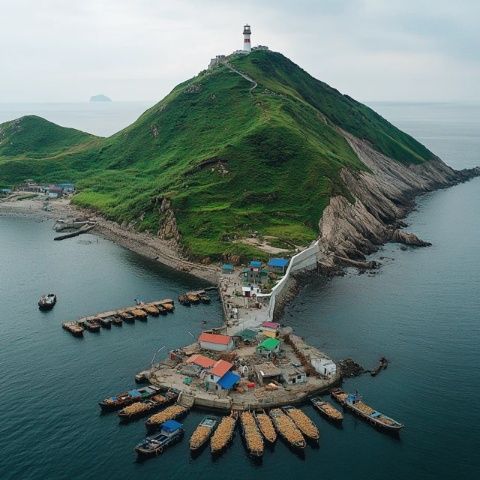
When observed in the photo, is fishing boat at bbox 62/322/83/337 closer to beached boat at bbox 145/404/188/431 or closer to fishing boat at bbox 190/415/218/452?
beached boat at bbox 145/404/188/431

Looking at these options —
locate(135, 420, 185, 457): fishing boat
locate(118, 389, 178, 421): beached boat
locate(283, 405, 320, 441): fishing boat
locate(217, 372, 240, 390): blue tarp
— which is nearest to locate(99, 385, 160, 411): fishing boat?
locate(118, 389, 178, 421): beached boat

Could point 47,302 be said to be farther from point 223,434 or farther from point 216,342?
point 223,434

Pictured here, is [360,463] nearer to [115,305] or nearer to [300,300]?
[300,300]

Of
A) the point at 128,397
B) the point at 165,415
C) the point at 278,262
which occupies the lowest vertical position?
the point at 165,415

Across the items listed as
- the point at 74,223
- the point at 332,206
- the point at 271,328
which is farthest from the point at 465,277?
the point at 74,223

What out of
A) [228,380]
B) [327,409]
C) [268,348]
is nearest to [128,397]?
[228,380]
